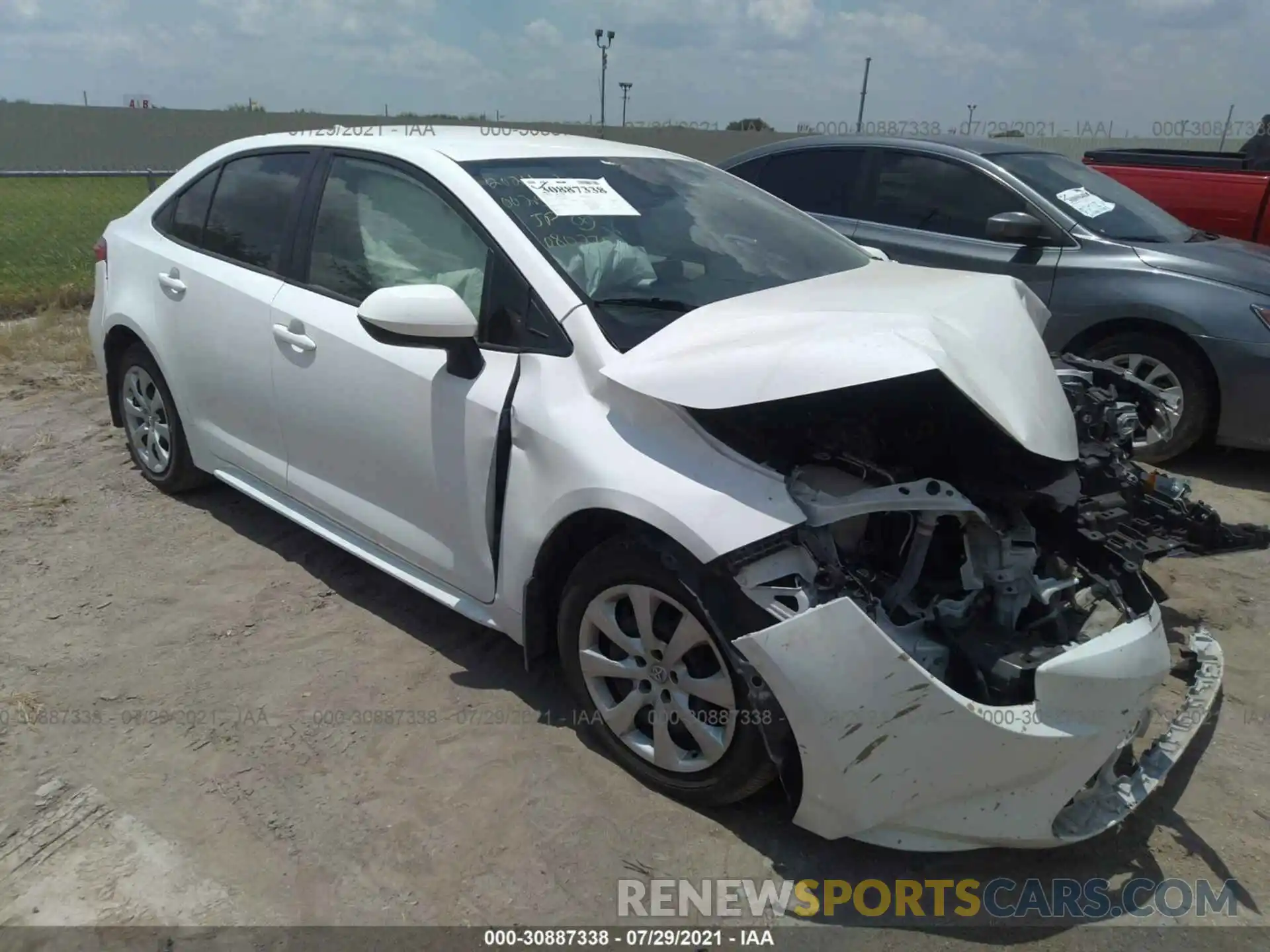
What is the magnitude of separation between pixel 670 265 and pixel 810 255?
0.68 meters

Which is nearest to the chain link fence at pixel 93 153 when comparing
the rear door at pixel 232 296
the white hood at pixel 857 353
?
the rear door at pixel 232 296

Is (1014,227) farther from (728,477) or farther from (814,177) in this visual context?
(728,477)

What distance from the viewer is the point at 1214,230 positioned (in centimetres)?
706

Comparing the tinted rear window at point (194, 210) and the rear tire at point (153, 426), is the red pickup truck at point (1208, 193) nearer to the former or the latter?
the tinted rear window at point (194, 210)

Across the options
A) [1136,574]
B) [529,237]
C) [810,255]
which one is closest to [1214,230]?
[810,255]

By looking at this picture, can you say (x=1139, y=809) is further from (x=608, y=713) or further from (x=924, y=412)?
(x=608, y=713)

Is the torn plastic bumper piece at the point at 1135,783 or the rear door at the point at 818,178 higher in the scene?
the rear door at the point at 818,178

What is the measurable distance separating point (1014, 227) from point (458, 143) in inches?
131

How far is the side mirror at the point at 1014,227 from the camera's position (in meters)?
5.30

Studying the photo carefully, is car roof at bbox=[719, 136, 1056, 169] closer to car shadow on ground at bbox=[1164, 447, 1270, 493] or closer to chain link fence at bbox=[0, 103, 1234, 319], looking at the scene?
car shadow on ground at bbox=[1164, 447, 1270, 493]

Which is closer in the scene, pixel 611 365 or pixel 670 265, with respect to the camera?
pixel 611 365

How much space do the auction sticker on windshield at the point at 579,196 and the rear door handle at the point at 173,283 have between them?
71.2 inches

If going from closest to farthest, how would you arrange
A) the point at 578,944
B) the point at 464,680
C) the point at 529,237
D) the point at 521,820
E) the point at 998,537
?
the point at 578,944
the point at 998,537
the point at 521,820
the point at 529,237
the point at 464,680

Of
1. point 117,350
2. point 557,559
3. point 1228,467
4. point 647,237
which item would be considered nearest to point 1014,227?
point 1228,467
